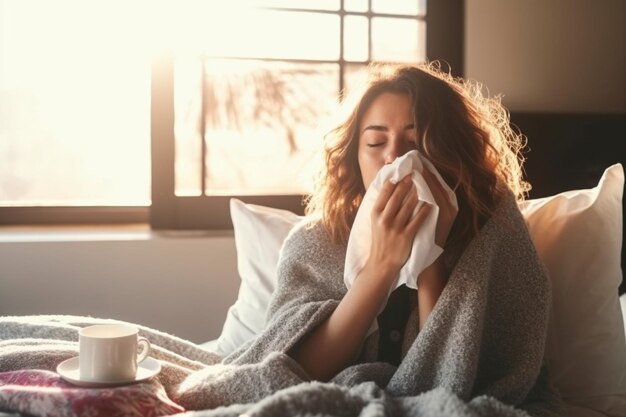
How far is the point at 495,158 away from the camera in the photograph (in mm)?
1398

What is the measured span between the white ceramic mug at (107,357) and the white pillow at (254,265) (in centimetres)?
58

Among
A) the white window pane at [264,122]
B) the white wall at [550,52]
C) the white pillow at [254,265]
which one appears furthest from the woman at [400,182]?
the white wall at [550,52]

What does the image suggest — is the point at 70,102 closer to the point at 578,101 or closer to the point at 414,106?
the point at 414,106

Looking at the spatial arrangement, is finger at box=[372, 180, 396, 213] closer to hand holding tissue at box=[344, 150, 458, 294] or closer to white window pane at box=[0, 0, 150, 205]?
hand holding tissue at box=[344, 150, 458, 294]

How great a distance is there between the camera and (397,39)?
7.66 feet

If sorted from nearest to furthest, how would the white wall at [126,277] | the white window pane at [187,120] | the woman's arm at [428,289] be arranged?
the woman's arm at [428,289]
the white wall at [126,277]
the white window pane at [187,120]

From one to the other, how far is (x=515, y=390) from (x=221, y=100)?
4.37ft

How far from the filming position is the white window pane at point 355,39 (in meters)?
2.31

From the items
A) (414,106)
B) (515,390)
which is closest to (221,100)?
(414,106)

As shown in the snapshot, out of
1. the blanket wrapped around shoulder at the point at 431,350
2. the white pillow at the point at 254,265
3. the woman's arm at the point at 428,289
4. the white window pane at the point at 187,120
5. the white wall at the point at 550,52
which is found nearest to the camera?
the blanket wrapped around shoulder at the point at 431,350

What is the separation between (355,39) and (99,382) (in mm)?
1576

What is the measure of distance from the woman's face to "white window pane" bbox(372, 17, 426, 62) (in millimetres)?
997

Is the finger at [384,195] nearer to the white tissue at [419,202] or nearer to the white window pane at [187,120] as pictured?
the white tissue at [419,202]

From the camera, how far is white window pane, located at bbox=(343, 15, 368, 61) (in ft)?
7.57
